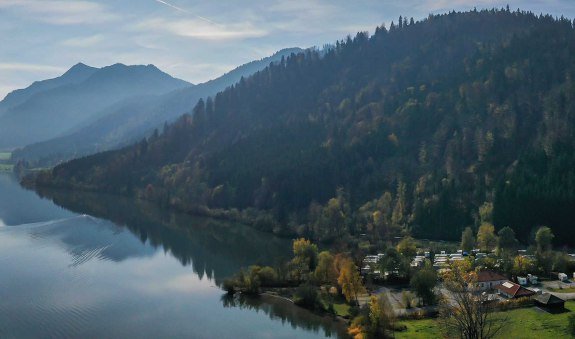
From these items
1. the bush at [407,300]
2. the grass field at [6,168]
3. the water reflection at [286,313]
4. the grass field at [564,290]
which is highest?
the grass field at [6,168]

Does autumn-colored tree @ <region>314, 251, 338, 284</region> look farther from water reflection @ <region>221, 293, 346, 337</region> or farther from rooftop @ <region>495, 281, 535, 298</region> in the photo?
rooftop @ <region>495, 281, 535, 298</region>

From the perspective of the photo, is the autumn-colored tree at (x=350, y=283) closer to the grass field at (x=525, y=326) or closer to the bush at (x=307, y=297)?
the bush at (x=307, y=297)

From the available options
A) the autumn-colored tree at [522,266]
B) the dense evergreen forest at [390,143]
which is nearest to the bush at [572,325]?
the autumn-colored tree at [522,266]

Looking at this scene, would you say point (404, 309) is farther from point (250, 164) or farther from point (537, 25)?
point (537, 25)

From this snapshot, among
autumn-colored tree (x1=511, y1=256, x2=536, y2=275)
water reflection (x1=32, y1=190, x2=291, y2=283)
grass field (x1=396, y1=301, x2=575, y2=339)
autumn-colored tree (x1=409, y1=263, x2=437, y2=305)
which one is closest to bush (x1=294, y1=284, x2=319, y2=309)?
water reflection (x1=32, y1=190, x2=291, y2=283)

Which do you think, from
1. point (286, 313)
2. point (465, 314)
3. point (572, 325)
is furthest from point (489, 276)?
point (286, 313)

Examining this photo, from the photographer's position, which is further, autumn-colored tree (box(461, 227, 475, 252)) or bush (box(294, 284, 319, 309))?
autumn-colored tree (box(461, 227, 475, 252))
